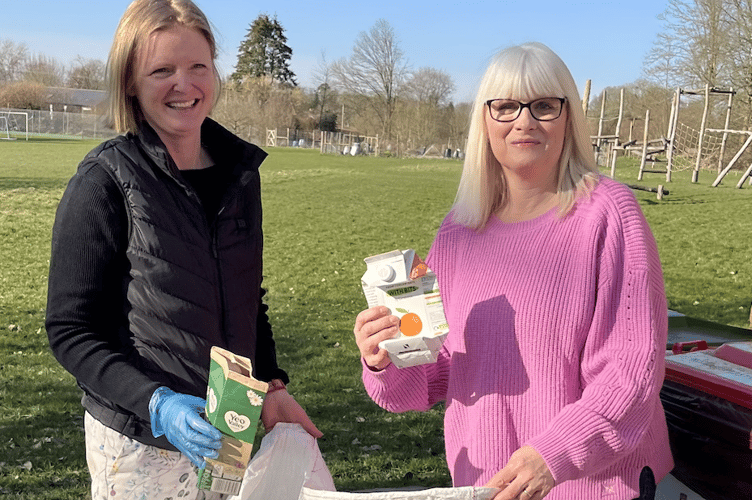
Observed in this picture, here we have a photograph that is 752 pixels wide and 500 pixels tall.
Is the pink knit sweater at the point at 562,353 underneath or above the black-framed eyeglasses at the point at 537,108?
underneath

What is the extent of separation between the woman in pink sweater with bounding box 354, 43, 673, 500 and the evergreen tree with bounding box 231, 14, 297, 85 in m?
83.5

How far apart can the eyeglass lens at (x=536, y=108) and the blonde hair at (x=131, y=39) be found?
95cm

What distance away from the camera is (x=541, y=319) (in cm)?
180

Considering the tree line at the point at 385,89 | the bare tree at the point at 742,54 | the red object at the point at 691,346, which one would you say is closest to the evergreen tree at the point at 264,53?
the tree line at the point at 385,89

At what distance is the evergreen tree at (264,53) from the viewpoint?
3258 inches

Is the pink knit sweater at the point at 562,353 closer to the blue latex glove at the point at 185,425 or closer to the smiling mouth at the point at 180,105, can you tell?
the blue latex glove at the point at 185,425

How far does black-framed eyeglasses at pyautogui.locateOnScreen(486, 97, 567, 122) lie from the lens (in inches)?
73.7

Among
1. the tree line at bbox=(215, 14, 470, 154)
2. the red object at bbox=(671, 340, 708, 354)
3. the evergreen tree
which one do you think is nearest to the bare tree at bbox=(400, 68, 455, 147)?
the tree line at bbox=(215, 14, 470, 154)

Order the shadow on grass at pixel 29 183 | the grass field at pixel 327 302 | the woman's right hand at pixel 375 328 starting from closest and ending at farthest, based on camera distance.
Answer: the woman's right hand at pixel 375 328
the grass field at pixel 327 302
the shadow on grass at pixel 29 183

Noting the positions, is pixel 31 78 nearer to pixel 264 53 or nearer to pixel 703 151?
pixel 264 53

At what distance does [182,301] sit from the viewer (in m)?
1.90

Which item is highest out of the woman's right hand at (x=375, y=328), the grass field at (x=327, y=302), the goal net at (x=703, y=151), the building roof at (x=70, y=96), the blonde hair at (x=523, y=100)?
the building roof at (x=70, y=96)

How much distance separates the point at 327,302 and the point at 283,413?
22.3 ft

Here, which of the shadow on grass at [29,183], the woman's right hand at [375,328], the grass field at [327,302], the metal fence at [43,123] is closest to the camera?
the woman's right hand at [375,328]
